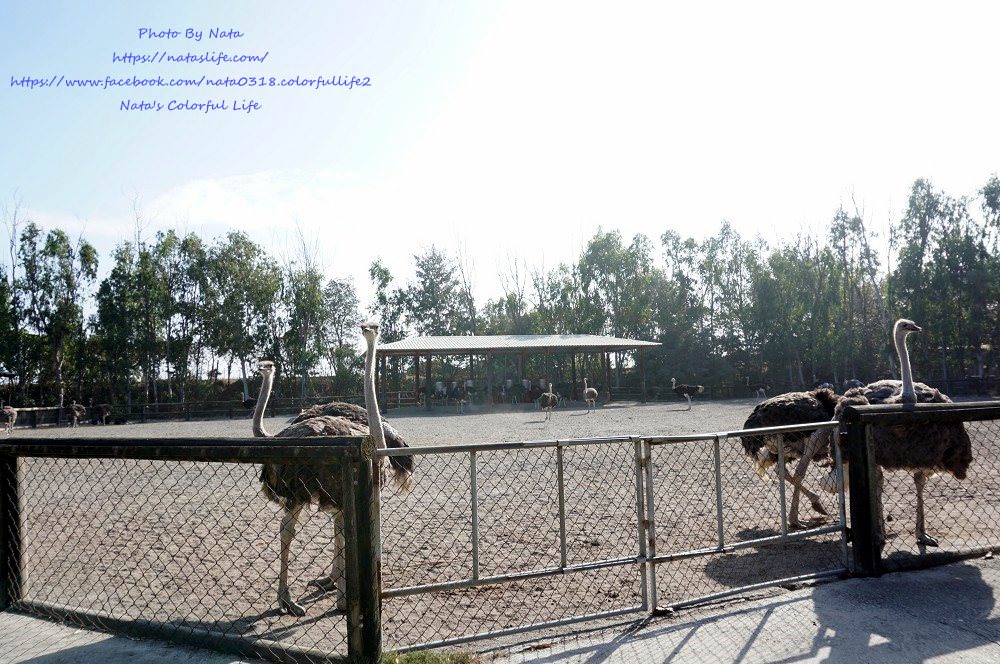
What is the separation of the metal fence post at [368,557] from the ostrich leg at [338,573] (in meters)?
0.10

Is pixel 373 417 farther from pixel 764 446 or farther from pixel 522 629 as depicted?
pixel 764 446

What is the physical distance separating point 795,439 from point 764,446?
11.1 inches

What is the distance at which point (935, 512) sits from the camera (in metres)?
6.42

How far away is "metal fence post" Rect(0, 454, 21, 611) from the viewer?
4.15 m

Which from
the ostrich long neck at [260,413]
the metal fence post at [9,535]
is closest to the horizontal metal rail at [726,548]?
the ostrich long neck at [260,413]

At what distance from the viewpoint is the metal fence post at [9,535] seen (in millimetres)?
4152

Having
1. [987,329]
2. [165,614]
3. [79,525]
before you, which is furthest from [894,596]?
[987,329]

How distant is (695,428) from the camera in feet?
55.3

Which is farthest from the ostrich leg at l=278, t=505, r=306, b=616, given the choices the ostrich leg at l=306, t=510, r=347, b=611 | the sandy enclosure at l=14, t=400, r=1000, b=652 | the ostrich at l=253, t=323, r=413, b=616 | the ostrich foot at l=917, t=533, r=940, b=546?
the ostrich foot at l=917, t=533, r=940, b=546

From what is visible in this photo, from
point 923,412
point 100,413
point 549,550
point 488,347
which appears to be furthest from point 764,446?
point 100,413

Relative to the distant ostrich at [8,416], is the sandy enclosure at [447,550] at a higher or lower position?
lower

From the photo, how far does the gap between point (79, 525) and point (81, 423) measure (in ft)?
99.2

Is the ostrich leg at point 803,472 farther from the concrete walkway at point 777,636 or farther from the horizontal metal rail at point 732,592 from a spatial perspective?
the concrete walkway at point 777,636

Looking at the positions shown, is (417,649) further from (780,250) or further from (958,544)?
(780,250)
